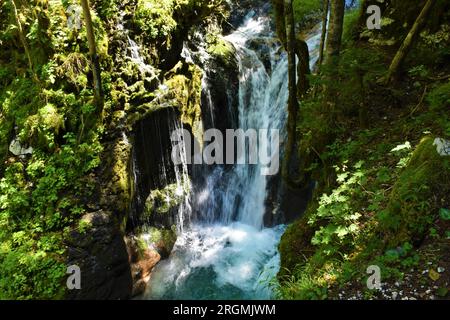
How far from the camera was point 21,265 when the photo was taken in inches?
249

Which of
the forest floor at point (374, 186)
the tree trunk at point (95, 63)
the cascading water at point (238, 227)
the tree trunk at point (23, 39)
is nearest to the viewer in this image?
the forest floor at point (374, 186)

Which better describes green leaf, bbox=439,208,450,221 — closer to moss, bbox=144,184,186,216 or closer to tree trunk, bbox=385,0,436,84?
tree trunk, bbox=385,0,436,84

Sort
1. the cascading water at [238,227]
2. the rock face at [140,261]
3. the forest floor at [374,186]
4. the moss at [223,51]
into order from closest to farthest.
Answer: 1. the forest floor at [374,186]
2. the rock face at [140,261]
3. the cascading water at [238,227]
4. the moss at [223,51]

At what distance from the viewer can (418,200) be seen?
158 inches

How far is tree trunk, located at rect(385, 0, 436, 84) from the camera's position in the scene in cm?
548

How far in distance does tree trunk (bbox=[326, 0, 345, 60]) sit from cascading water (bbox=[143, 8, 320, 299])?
4824 mm

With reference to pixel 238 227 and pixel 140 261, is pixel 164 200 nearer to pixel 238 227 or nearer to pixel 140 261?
pixel 140 261

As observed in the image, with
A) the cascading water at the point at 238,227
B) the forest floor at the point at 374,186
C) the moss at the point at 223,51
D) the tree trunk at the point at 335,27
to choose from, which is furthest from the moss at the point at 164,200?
the tree trunk at the point at 335,27

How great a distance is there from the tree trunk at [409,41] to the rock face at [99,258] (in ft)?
19.5

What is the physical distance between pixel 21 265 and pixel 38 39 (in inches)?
181

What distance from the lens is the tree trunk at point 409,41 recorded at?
5.48 metres

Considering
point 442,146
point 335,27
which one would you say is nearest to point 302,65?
point 335,27

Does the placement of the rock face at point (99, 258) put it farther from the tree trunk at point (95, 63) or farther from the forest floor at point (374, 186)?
the forest floor at point (374, 186)
